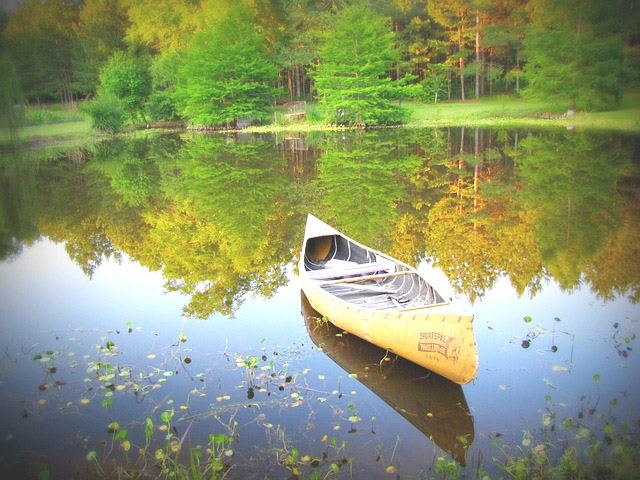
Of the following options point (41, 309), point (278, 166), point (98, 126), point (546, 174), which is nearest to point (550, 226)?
point (546, 174)

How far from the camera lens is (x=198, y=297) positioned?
848 cm

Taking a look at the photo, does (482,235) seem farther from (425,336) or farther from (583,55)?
(583,55)

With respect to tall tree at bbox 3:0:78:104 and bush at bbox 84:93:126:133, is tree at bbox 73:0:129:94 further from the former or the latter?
bush at bbox 84:93:126:133

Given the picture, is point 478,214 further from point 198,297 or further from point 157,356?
point 157,356

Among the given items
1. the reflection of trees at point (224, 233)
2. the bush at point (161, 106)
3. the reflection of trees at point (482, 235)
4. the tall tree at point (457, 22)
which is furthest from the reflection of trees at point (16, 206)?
the tall tree at point (457, 22)

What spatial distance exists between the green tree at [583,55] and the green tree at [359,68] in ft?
27.1

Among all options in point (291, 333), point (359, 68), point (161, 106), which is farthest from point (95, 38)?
point (291, 333)

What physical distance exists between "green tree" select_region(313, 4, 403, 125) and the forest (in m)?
0.08

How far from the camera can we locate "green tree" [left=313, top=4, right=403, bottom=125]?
33344 mm

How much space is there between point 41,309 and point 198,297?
2314 mm

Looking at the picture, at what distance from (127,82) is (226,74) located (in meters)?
7.94

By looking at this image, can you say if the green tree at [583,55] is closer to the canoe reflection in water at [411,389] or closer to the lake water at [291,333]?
the lake water at [291,333]

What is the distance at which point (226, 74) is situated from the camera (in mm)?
36969

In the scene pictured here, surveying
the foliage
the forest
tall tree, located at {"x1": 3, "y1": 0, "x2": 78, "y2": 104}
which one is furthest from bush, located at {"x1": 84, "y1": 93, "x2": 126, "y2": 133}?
tall tree, located at {"x1": 3, "y1": 0, "x2": 78, "y2": 104}
